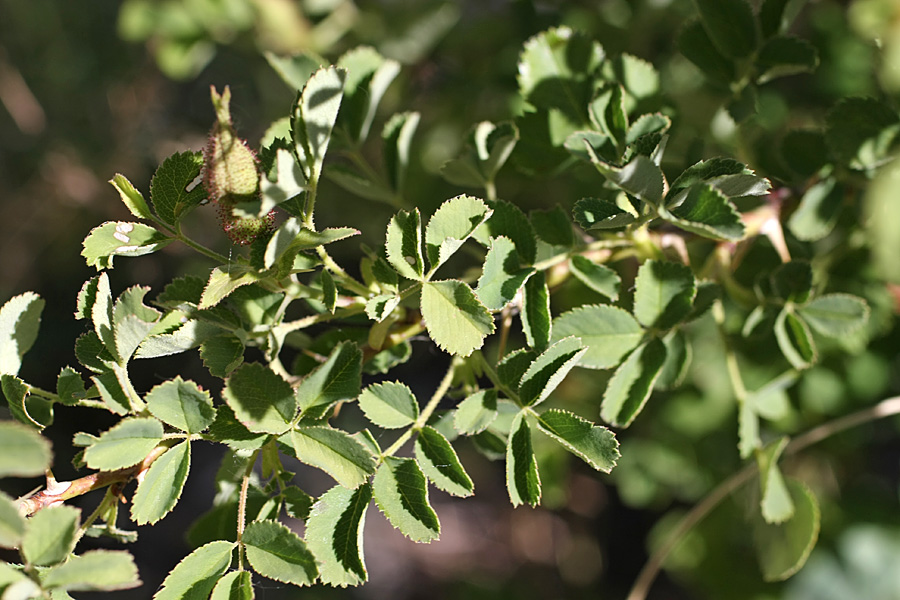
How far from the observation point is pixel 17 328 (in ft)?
2.17

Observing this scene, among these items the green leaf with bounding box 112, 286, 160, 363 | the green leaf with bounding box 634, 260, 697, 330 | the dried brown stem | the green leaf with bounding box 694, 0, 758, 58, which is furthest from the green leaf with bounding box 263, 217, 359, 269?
the green leaf with bounding box 694, 0, 758, 58

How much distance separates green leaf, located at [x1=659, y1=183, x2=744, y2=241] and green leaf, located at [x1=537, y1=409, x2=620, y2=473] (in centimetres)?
19

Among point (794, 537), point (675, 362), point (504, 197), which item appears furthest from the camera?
point (504, 197)

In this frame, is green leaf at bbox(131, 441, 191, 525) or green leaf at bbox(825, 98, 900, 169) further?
green leaf at bbox(825, 98, 900, 169)

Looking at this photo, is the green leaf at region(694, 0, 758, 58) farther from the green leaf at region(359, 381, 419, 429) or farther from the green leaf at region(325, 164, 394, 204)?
the green leaf at region(359, 381, 419, 429)

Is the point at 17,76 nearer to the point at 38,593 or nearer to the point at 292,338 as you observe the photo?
the point at 292,338

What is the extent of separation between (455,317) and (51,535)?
0.36m

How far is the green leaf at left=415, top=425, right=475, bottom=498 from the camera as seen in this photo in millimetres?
633

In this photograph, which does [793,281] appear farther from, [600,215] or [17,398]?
[17,398]

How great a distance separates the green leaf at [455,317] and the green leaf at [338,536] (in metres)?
0.17

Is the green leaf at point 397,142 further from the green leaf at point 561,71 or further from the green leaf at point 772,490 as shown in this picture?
the green leaf at point 772,490

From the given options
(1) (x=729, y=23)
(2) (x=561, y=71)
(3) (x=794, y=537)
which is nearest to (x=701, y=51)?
(1) (x=729, y=23)

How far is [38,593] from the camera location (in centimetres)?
54

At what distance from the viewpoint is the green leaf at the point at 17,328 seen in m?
0.64
